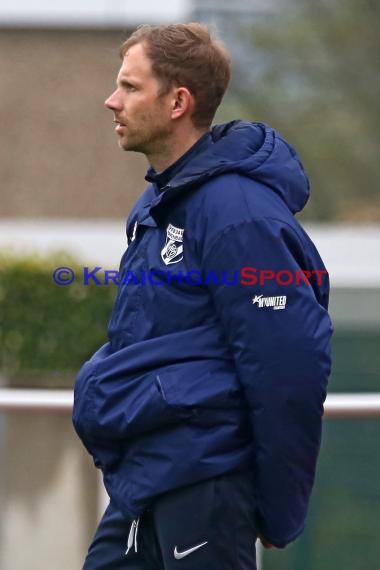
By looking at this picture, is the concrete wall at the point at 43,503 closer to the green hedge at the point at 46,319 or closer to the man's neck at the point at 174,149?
the man's neck at the point at 174,149

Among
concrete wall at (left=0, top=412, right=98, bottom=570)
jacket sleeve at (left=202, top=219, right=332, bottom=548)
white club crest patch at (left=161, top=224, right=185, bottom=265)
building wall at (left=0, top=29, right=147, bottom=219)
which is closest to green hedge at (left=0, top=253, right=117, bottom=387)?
building wall at (left=0, top=29, right=147, bottom=219)

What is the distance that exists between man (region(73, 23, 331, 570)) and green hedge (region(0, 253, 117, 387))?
501 cm

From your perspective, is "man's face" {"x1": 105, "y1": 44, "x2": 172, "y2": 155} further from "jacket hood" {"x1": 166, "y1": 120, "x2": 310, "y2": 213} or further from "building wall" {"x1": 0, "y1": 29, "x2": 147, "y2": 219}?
"building wall" {"x1": 0, "y1": 29, "x2": 147, "y2": 219}

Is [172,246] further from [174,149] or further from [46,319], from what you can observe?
[46,319]

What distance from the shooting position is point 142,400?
268 centimetres

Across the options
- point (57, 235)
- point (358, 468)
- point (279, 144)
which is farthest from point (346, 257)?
point (279, 144)

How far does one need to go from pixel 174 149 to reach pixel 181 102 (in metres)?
0.12

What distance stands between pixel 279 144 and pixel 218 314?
44 cm

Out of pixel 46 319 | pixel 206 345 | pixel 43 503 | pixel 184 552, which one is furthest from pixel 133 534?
pixel 46 319

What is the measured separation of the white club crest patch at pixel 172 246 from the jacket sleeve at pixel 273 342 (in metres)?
0.09

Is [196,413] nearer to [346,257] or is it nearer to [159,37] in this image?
[159,37]

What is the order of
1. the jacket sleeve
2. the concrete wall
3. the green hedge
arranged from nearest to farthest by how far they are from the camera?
the jacket sleeve → the concrete wall → the green hedge

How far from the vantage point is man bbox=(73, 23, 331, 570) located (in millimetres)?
2623

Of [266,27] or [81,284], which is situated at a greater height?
[266,27]
